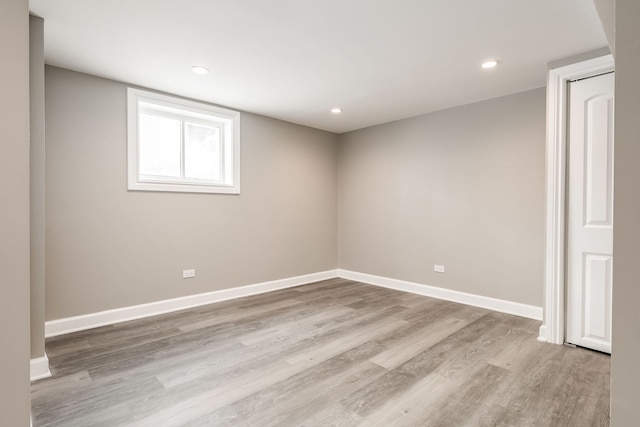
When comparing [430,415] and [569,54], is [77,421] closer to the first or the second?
[430,415]

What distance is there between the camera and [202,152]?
12.9ft

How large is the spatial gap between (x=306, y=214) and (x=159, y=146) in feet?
7.40

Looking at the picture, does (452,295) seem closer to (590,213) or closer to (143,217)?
(590,213)

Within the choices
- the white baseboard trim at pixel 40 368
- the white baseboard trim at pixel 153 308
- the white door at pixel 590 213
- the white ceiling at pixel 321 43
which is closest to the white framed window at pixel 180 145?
the white ceiling at pixel 321 43

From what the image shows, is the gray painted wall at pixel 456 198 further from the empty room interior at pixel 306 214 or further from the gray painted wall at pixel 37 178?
the gray painted wall at pixel 37 178

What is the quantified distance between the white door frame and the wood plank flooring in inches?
10.6

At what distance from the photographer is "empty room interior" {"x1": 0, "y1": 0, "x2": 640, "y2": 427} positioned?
169 cm

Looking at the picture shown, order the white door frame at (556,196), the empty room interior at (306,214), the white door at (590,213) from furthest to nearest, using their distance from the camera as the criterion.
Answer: the white door frame at (556,196) → the white door at (590,213) → the empty room interior at (306,214)

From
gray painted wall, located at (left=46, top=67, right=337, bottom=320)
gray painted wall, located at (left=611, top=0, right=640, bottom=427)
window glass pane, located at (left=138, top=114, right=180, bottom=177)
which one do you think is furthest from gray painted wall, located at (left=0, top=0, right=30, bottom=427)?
window glass pane, located at (left=138, top=114, right=180, bottom=177)

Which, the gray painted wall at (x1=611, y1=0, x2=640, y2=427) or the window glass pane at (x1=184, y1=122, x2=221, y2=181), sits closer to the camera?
the gray painted wall at (x1=611, y1=0, x2=640, y2=427)

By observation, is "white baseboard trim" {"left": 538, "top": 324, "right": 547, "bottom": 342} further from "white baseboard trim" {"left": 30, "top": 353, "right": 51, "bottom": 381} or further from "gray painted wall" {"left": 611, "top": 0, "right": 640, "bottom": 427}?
"white baseboard trim" {"left": 30, "top": 353, "right": 51, "bottom": 381}

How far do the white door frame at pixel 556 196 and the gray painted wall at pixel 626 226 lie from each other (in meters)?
2.55

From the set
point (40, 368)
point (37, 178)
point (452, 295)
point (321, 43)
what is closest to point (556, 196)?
point (452, 295)

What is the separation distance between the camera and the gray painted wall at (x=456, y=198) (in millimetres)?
3340
